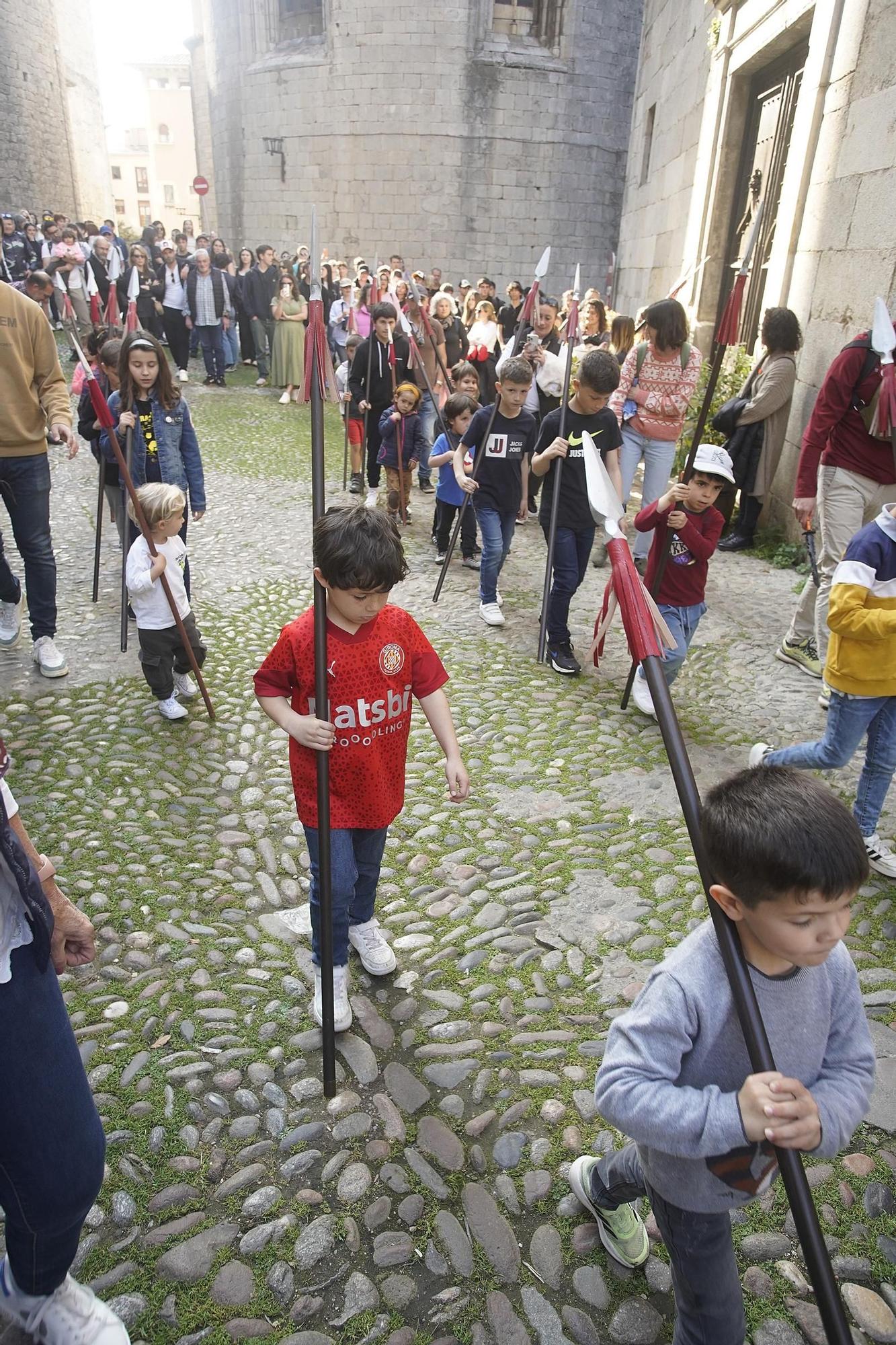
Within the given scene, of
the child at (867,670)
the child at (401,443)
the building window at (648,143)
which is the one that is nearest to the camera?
→ the child at (867,670)

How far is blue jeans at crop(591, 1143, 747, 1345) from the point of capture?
1.89 meters

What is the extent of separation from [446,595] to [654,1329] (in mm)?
5862

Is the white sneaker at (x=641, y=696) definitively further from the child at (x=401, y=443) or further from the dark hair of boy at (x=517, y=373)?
the child at (x=401, y=443)

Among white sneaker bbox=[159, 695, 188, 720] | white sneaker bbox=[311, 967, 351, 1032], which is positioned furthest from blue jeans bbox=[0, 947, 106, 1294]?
white sneaker bbox=[159, 695, 188, 720]

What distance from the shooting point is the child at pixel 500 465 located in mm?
6488

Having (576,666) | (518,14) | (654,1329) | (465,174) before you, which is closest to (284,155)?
(465,174)

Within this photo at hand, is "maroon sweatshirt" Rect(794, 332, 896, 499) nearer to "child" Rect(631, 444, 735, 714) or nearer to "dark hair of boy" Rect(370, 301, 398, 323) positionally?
"child" Rect(631, 444, 735, 714)

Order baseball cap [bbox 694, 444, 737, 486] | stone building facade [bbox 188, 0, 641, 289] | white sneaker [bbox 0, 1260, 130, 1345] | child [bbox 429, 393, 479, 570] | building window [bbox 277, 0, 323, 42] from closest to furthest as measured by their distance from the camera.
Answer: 1. white sneaker [bbox 0, 1260, 130, 1345]
2. baseball cap [bbox 694, 444, 737, 486]
3. child [bbox 429, 393, 479, 570]
4. stone building facade [bbox 188, 0, 641, 289]
5. building window [bbox 277, 0, 323, 42]

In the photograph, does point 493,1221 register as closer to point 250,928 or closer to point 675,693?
point 250,928

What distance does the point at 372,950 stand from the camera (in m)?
3.39

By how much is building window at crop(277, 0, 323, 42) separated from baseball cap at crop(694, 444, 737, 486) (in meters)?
25.8

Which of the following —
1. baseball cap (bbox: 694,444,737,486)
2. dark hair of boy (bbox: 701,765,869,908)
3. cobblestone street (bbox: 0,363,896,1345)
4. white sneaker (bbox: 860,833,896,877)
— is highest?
baseball cap (bbox: 694,444,737,486)

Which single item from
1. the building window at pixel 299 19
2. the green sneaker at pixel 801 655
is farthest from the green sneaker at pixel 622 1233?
the building window at pixel 299 19

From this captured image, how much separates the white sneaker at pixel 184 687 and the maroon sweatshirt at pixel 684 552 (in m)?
2.86
